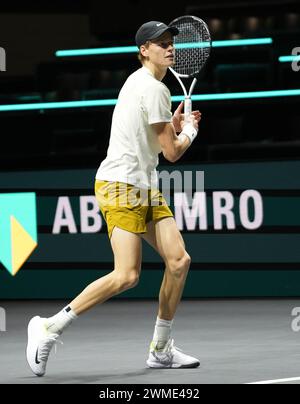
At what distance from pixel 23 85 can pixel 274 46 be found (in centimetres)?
306

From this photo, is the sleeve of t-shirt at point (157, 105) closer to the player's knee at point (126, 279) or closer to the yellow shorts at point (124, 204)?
the yellow shorts at point (124, 204)

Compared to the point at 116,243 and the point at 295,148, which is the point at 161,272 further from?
the point at 116,243

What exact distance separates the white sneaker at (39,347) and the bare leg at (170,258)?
2.18ft

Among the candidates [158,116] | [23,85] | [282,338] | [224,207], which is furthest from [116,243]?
[23,85]

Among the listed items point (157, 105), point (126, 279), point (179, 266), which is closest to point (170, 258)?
point (179, 266)

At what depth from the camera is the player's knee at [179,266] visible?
255 inches

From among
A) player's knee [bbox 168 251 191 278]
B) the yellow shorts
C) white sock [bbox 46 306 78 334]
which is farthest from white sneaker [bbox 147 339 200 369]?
the yellow shorts

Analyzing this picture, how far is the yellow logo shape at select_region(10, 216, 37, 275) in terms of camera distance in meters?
10.1

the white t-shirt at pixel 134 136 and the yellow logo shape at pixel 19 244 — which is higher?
the white t-shirt at pixel 134 136

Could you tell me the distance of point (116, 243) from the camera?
638 cm

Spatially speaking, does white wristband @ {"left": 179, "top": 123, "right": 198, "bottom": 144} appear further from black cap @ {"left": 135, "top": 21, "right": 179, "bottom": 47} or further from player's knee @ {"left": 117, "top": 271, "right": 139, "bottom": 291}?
player's knee @ {"left": 117, "top": 271, "right": 139, "bottom": 291}

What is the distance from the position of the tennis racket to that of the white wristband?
0.66 meters

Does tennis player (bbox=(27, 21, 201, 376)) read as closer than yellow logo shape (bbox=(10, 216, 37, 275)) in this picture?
Yes

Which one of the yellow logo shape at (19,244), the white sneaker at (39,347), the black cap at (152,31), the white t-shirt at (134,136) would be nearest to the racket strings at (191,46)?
the black cap at (152,31)
